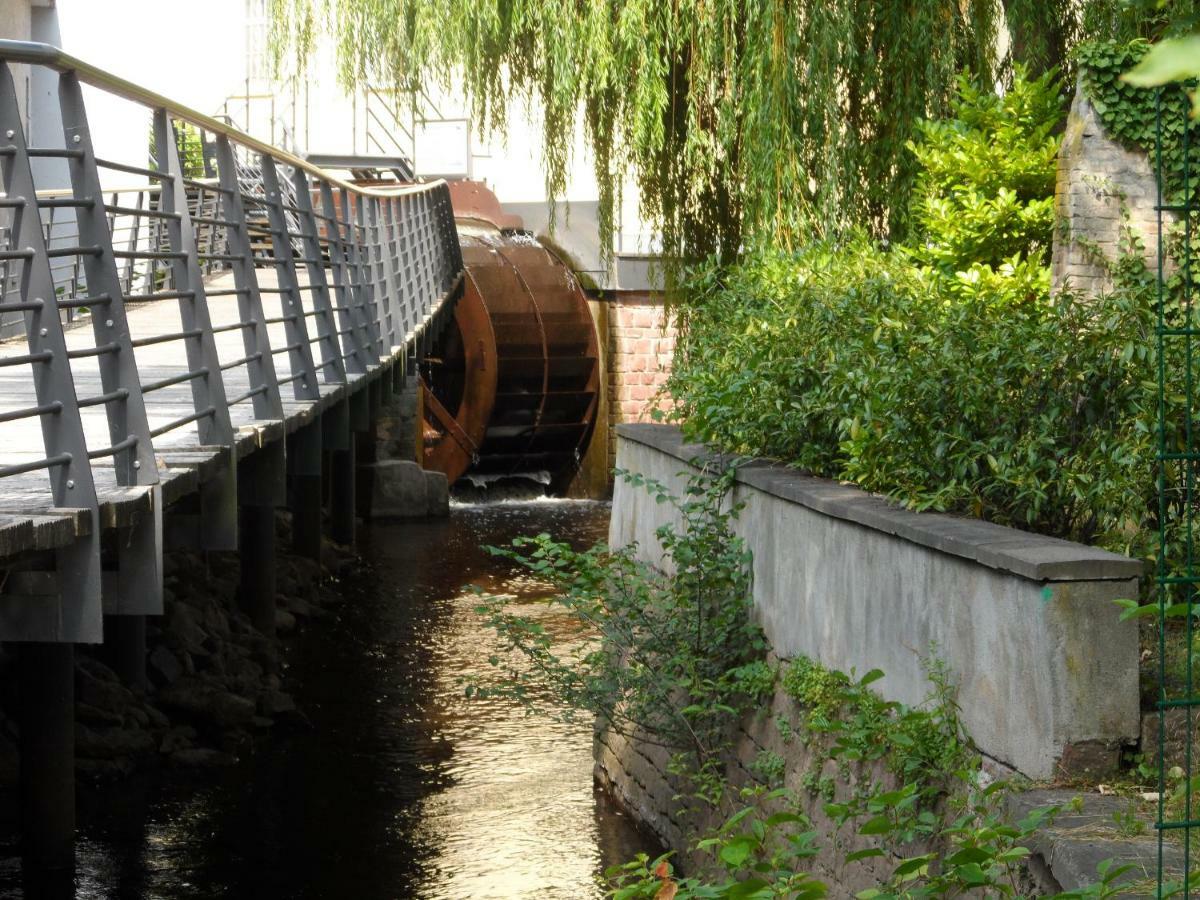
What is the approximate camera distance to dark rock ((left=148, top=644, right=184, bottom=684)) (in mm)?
10156

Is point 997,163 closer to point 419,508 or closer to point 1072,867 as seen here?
point 1072,867

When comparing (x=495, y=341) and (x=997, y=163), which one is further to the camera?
(x=495, y=341)

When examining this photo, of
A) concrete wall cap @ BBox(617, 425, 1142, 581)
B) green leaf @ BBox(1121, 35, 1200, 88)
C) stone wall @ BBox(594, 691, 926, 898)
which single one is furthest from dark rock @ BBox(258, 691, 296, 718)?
green leaf @ BBox(1121, 35, 1200, 88)

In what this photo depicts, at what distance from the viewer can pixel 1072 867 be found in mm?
3855

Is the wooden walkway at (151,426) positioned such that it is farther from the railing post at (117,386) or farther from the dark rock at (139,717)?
the dark rock at (139,717)

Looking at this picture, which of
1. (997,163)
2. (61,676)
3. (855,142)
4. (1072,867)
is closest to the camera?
(1072,867)

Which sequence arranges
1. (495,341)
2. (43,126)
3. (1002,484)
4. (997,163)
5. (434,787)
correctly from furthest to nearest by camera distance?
1. (495,341)
2. (43,126)
3. (997,163)
4. (434,787)
5. (1002,484)

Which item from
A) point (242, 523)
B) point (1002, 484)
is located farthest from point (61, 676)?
point (242, 523)

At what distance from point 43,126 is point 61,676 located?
15.4m

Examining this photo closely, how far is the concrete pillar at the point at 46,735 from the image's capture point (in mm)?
6391

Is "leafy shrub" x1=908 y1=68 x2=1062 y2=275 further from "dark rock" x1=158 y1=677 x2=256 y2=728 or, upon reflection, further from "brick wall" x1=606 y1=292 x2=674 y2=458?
"brick wall" x1=606 y1=292 x2=674 y2=458

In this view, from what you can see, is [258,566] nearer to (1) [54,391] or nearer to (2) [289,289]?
(2) [289,289]

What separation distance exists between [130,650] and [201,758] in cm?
81

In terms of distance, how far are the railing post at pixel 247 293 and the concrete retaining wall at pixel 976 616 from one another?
7.06 feet
